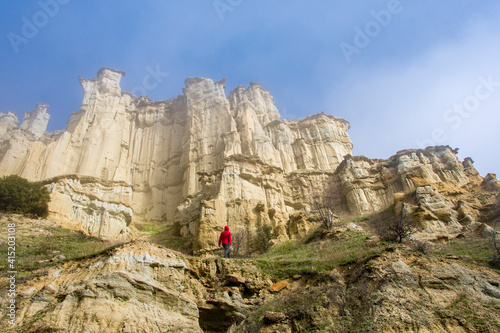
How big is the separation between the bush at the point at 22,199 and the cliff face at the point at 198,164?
1149 millimetres

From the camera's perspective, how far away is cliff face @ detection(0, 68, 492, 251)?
3072 cm

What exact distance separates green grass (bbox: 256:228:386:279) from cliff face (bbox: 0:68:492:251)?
664 cm

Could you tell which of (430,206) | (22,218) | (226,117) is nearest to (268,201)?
(430,206)

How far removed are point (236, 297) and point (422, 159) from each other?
38293 millimetres

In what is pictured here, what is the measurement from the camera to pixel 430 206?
21203mm

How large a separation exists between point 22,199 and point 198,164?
24548 millimetres

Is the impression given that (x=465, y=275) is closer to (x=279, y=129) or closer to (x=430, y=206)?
(x=430, y=206)

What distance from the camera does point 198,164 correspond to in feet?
157

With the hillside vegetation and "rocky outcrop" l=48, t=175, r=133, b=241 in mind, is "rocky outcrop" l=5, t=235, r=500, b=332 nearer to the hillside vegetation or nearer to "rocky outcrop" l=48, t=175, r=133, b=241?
the hillside vegetation

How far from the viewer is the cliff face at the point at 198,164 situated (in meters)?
30.7

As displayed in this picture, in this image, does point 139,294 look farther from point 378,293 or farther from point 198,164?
point 198,164

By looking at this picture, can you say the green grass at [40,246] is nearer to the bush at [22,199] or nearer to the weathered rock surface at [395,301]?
the bush at [22,199]

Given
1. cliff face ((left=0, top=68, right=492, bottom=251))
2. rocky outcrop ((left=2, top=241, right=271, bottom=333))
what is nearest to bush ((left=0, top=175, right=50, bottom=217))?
cliff face ((left=0, top=68, right=492, bottom=251))

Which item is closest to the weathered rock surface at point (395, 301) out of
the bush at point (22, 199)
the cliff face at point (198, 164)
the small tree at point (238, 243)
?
the small tree at point (238, 243)
